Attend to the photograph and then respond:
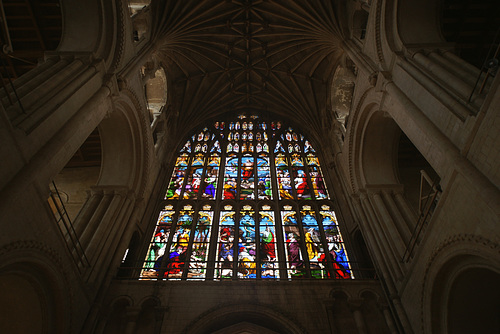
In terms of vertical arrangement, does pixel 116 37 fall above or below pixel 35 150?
above

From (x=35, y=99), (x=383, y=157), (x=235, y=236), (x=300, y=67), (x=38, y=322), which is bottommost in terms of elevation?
(x=38, y=322)

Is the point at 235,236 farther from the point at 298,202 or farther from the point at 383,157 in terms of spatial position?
the point at 383,157

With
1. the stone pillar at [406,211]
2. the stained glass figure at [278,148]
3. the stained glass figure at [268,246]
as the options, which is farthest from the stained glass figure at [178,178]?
the stone pillar at [406,211]

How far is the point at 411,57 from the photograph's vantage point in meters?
7.62

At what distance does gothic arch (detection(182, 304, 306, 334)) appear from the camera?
25.9ft

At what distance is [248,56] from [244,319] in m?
12.2

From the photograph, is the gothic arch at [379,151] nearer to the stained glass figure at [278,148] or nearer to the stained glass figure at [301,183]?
the stained glass figure at [301,183]

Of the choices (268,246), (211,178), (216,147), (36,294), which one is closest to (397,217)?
(268,246)

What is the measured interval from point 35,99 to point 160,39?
7.31 m

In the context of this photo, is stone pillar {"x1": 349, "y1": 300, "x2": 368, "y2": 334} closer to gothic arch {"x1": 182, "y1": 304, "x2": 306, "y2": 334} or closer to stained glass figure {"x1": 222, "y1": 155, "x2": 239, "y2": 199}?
gothic arch {"x1": 182, "y1": 304, "x2": 306, "y2": 334}

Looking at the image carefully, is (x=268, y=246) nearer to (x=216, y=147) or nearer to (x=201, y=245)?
(x=201, y=245)

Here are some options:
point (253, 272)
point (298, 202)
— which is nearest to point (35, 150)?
point (253, 272)

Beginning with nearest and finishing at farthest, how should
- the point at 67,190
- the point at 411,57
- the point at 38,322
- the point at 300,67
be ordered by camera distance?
the point at 38,322 → the point at 411,57 → the point at 67,190 → the point at 300,67

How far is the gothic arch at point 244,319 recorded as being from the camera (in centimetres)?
789
